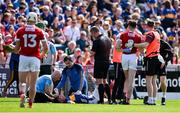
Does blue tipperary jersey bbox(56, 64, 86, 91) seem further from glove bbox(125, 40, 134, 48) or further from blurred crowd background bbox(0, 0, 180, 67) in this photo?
glove bbox(125, 40, 134, 48)

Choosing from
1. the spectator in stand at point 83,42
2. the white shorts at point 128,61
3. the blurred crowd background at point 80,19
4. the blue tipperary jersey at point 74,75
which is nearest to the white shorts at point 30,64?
the white shorts at point 128,61

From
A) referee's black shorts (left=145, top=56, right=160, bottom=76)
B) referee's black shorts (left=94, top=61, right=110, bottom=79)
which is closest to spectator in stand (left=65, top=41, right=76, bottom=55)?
referee's black shorts (left=94, top=61, right=110, bottom=79)

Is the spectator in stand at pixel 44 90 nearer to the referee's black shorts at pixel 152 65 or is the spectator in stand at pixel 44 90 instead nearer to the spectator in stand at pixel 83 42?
the referee's black shorts at pixel 152 65

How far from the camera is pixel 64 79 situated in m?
26.6

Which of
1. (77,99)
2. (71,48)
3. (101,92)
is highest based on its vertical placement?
(71,48)

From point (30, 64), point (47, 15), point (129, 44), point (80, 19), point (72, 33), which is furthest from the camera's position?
point (80, 19)

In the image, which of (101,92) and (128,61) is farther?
(101,92)

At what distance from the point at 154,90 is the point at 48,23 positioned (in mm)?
9921

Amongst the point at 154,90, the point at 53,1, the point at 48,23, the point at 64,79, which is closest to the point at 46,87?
the point at 64,79

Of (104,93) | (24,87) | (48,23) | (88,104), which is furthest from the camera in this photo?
(48,23)

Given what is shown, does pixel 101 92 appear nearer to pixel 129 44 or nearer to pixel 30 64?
pixel 129 44

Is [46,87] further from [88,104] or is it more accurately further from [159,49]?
[159,49]

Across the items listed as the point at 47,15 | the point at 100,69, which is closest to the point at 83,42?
the point at 47,15

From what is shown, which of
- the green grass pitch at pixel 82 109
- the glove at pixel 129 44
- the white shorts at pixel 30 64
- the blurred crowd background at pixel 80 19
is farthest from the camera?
the blurred crowd background at pixel 80 19
